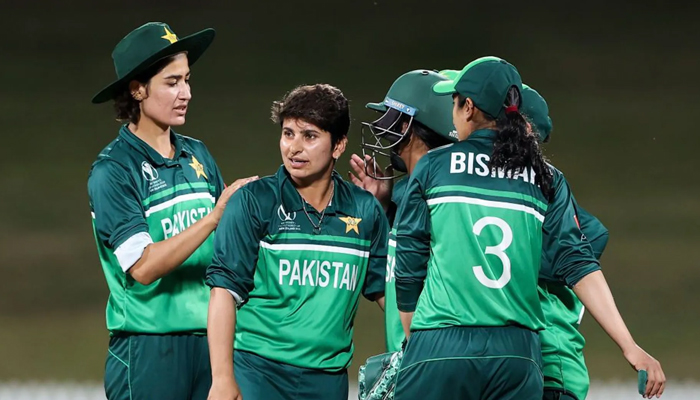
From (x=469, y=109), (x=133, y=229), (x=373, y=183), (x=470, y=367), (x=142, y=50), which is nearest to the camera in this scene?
(x=470, y=367)

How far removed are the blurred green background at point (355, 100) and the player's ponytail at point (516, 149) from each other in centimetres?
378

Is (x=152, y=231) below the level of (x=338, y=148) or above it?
below

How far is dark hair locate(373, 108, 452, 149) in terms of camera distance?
3.27 metres

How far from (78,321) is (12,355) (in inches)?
17.0

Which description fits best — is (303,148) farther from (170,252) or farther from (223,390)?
(223,390)

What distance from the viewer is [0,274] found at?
6574 millimetres

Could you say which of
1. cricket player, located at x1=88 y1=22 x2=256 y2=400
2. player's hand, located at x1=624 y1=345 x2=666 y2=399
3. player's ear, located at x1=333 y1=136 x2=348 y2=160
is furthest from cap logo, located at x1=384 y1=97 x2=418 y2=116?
player's hand, located at x1=624 y1=345 x2=666 y2=399

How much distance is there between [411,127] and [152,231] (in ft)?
2.83

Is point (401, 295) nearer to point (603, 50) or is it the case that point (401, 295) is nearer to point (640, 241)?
point (640, 241)

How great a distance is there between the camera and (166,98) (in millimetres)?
3166

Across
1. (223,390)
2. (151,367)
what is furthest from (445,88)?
(151,367)

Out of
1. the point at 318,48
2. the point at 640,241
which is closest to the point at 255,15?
the point at 318,48

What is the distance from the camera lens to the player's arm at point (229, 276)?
104 inches

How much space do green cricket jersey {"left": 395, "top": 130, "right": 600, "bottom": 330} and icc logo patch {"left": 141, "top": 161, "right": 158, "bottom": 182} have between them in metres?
0.81
